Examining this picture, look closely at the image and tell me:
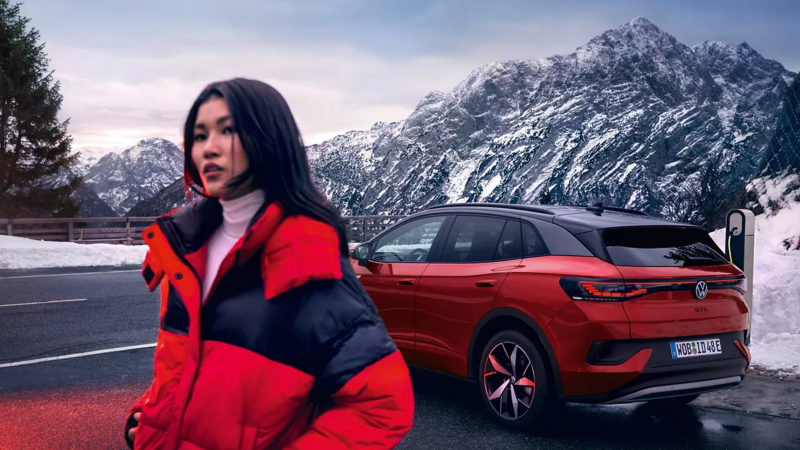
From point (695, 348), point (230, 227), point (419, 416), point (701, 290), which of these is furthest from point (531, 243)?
point (230, 227)

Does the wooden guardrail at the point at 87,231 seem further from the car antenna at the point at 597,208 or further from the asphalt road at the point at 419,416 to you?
the car antenna at the point at 597,208

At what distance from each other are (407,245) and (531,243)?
178cm

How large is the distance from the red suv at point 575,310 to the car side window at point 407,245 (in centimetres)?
31

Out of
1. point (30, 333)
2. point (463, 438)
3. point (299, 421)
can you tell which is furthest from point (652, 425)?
point (30, 333)

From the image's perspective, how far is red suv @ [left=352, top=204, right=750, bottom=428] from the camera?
4801mm

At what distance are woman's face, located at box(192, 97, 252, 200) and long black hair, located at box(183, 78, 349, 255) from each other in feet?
0.04

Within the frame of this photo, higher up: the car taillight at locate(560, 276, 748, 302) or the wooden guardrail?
the car taillight at locate(560, 276, 748, 302)

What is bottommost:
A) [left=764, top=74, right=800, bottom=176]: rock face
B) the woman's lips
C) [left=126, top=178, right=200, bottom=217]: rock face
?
[left=126, top=178, right=200, bottom=217]: rock face

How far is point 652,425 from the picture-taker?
5480mm

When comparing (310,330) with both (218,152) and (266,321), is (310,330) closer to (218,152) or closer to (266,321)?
(266,321)

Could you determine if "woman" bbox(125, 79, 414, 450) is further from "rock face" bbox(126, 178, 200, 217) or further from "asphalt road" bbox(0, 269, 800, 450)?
"asphalt road" bbox(0, 269, 800, 450)

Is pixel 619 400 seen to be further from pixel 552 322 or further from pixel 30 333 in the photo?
pixel 30 333

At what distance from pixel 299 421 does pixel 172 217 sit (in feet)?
1.79

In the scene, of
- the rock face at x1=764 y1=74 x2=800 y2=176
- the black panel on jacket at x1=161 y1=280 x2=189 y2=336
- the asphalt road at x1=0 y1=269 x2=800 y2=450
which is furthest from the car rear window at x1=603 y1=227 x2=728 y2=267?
the rock face at x1=764 y1=74 x2=800 y2=176
